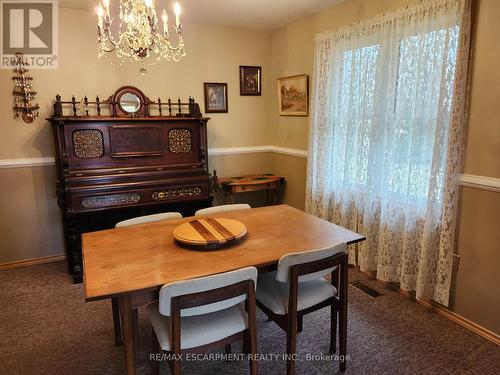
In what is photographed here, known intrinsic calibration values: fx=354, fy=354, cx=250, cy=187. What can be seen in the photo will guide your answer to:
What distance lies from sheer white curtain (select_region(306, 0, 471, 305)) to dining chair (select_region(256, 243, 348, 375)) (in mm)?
885

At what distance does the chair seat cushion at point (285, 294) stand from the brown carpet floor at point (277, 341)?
427 mm

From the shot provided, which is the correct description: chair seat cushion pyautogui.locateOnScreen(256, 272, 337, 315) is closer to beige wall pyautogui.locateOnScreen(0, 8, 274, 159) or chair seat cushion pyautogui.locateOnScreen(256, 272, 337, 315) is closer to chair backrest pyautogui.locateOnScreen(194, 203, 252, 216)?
chair backrest pyautogui.locateOnScreen(194, 203, 252, 216)

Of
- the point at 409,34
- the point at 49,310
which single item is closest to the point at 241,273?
the point at 49,310

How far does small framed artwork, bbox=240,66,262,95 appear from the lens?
13.8 ft

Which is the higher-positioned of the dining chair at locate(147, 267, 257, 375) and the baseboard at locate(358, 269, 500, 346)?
the dining chair at locate(147, 267, 257, 375)

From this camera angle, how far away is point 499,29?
81.7 inches

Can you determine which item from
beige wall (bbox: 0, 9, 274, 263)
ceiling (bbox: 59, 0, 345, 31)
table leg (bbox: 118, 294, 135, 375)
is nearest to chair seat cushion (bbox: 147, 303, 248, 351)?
table leg (bbox: 118, 294, 135, 375)

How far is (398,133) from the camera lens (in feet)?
8.75

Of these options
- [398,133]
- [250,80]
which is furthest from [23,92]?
[398,133]

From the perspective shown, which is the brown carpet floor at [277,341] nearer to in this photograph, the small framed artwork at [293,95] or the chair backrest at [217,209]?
the chair backrest at [217,209]

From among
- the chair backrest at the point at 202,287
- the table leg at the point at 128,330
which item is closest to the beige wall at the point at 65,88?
the table leg at the point at 128,330

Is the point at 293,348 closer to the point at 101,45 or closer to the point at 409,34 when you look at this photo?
the point at 101,45

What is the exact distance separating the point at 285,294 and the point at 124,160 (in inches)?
85.9

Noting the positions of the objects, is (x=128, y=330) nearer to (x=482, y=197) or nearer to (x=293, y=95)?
(x=482, y=197)
